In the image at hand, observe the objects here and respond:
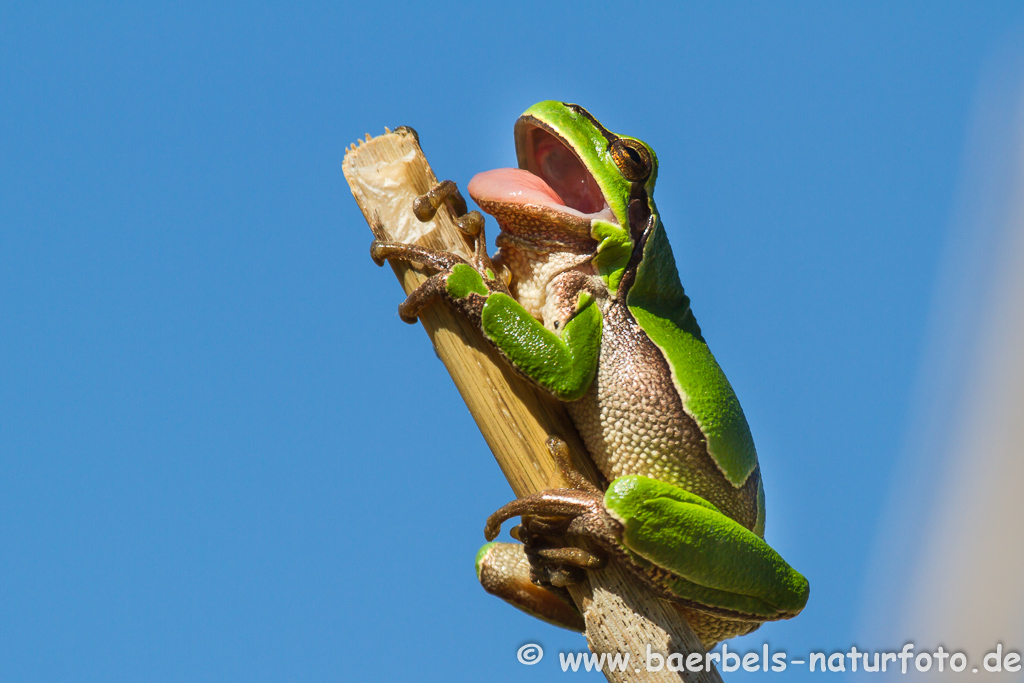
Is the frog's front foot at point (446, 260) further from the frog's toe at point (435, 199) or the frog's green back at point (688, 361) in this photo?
the frog's green back at point (688, 361)

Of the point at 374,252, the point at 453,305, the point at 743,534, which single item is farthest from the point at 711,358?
the point at 374,252

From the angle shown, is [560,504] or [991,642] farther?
[560,504]

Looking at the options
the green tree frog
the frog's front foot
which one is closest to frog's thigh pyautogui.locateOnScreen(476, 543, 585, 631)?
the green tree frog

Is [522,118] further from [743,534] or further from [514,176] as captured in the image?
[743,534]

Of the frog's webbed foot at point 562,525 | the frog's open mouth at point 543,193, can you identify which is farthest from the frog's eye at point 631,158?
the frog's webbed foot at point 562,525

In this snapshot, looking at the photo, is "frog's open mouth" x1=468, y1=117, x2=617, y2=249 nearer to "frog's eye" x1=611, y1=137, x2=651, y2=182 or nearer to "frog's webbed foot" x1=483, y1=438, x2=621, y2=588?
"frog's eye" x1=611, y1=137, x2=651, y2=182

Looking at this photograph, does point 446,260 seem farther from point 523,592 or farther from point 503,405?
point 523,592
